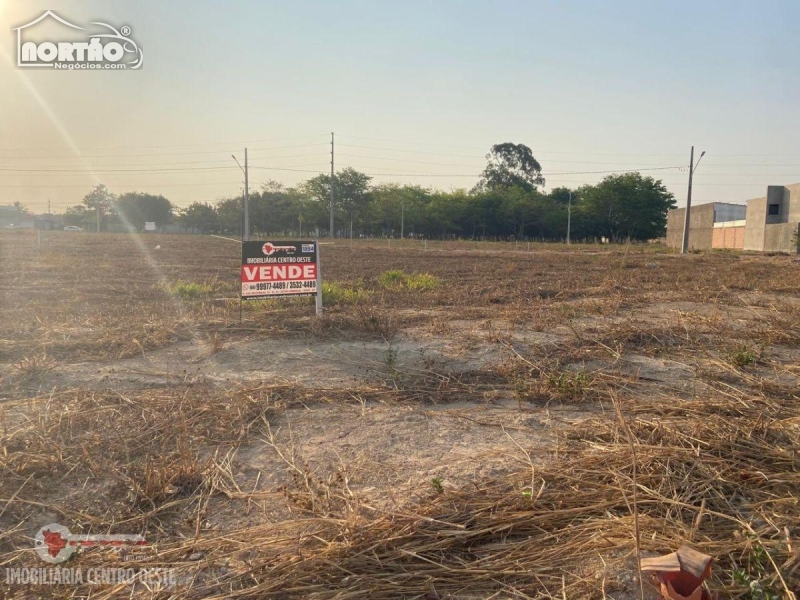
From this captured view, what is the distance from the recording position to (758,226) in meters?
42.2

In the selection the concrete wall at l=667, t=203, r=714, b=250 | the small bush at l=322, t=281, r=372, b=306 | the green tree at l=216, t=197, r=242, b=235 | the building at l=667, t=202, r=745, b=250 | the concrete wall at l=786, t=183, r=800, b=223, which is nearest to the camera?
the small bush at l=322, t=281, r=372, b=306

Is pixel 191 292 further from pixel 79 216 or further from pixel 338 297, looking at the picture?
pixel 79 216

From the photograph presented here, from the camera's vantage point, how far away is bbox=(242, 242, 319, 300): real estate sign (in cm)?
734

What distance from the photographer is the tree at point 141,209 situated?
10562 cm

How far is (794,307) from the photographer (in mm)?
8758

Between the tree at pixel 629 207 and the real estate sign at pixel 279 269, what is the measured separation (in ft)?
230

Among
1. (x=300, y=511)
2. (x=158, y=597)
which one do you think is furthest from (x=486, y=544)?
(x=158, y=597)

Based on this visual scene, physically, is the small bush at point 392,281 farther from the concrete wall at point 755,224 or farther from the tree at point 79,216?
the tree at point 79,216

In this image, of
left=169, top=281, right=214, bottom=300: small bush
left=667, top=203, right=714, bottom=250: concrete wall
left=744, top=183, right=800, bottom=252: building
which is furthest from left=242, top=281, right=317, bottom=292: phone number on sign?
left=667, top=203, right=714, bottom=250: concrete wall

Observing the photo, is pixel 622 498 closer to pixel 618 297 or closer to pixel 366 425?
pixel 366 425

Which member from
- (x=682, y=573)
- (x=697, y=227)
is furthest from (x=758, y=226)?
(x=682, y=573)

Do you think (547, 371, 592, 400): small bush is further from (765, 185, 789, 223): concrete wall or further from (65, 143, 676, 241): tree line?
(65, 143, 676, 241): tree line

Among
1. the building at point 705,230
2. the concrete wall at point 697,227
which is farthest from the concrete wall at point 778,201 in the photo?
the concrete wall at point 697,227

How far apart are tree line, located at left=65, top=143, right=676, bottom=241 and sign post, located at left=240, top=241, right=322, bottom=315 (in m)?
63.2
